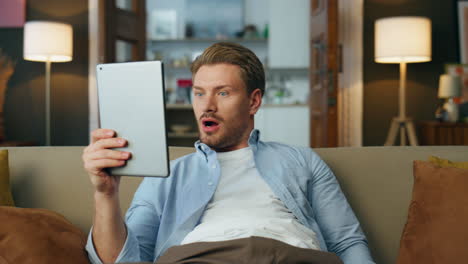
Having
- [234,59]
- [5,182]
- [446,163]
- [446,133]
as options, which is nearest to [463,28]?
[446,133]

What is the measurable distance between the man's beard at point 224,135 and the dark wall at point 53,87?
3.44 m

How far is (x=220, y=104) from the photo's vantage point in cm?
139

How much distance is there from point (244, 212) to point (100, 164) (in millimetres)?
458

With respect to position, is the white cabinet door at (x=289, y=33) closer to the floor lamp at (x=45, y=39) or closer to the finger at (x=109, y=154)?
the floor lamp at (x=45, y=39)

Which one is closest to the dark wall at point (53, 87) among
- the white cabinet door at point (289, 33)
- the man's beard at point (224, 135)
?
the white cabinet door at point (289, 33)

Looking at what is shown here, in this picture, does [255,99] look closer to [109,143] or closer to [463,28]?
[109,143]

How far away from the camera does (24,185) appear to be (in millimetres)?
1621

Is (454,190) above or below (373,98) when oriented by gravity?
below

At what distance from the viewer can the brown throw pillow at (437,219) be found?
4.38 ft

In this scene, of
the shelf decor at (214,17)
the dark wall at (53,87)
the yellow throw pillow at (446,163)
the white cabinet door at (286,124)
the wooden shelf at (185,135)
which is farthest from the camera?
the shelf decor at (214,17)

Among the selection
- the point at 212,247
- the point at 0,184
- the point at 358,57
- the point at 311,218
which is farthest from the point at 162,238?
the point at 358,57

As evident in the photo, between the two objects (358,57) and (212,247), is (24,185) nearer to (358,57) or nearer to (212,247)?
(212,247)

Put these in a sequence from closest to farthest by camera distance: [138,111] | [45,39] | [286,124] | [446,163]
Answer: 1. [138,111]
2. [446,163]
3. [45,39]
4. [286,124]

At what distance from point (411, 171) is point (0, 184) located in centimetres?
130
